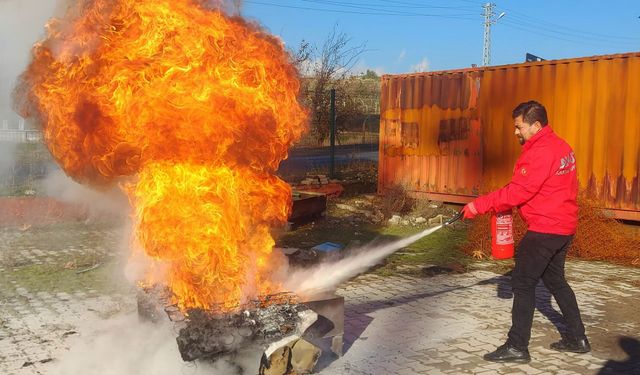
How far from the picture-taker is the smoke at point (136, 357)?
15.3 feet

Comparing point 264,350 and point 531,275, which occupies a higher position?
point 531,275

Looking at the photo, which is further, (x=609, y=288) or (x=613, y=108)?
(x=613, y=108)

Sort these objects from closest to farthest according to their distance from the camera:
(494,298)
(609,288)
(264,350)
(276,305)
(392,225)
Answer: (264,350), (276,305), (494,298), (609,288), (392,225)

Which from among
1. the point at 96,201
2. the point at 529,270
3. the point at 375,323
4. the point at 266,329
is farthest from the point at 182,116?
the point at 96,201

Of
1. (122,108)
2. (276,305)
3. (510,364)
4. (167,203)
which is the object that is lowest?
(510,364)

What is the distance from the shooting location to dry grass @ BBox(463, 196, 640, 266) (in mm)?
9883

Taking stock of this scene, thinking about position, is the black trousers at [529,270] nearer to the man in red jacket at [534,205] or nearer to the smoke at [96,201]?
the man in red jacket at [534,205]

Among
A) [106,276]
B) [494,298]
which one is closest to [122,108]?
[106,276]

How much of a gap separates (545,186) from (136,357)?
152 inches

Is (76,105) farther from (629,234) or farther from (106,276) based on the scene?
(629,234)

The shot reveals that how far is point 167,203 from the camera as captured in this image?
5172 mm

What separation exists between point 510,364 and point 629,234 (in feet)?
22.7

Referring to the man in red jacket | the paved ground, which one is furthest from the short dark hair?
the paved ground

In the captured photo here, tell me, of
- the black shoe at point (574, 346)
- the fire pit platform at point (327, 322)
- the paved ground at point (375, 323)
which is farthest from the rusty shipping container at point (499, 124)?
the fire pit platform at point (327, 322)
